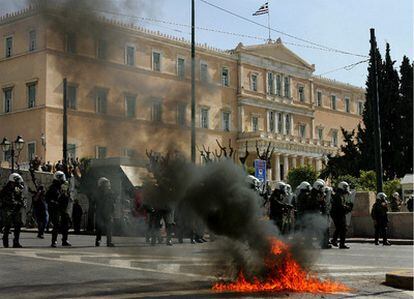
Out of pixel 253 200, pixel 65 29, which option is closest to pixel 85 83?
pixel 65 29

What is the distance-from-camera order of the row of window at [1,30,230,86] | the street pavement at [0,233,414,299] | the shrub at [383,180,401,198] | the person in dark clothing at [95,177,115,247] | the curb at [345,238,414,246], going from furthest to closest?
the shrub at [383,180,401,198] < the curb at [345,238,414,246] < the person in dark clothing at [95,177,115,247] < the row of window at [1,30,230,86] < the street pavement at [0,233,414,299]

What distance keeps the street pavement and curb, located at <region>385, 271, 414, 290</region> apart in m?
0.18

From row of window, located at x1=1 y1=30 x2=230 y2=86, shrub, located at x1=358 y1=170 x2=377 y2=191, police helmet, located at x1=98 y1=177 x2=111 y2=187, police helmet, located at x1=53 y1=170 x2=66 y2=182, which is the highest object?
row of window, located at x1=1 y1=30 x2=230 y2=86

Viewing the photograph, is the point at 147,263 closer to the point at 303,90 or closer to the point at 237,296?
the point at 237,296

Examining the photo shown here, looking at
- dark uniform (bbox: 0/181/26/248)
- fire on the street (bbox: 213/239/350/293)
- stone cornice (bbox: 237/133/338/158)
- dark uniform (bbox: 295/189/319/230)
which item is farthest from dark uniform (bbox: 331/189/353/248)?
stone cornice (bbox: 237/133/338/158)

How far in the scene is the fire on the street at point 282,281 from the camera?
9000 millimetres

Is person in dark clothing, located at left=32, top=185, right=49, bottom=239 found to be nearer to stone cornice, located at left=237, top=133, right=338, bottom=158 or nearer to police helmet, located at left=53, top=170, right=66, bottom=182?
police helmet, located at left=53, top=170, right=66, bottom=182

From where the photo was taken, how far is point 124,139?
35.4ft

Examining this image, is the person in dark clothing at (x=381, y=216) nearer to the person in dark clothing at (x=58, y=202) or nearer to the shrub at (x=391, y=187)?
the person in dark clothing at (x=58, y=202)

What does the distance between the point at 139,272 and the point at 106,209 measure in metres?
5.70

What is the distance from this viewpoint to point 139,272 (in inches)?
430

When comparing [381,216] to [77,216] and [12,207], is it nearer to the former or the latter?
[77,216]

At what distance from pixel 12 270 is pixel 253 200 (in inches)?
175

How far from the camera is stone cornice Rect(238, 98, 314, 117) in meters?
18.4
